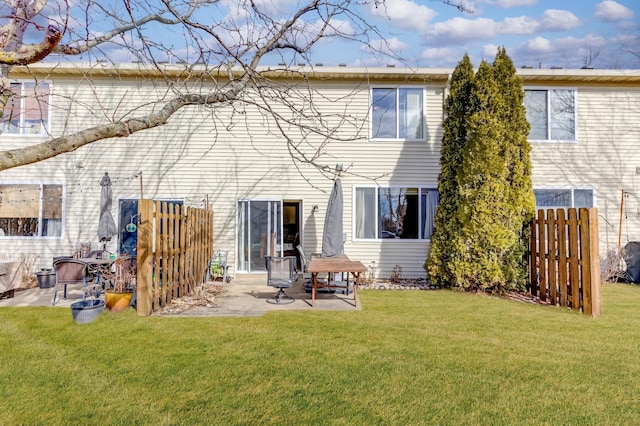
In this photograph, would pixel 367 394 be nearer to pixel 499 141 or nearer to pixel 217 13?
pixel 217 13

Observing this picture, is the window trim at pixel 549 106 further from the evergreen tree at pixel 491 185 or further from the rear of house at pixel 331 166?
the evergreen tree at pixel 491 185

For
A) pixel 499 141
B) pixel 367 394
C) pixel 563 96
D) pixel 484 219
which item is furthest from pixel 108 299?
pixel 563 96

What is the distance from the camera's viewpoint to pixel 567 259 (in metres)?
7.11

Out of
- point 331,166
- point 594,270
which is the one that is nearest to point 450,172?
point 331,166

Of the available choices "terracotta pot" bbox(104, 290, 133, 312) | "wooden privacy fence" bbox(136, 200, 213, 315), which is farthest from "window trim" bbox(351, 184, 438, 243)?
"terracotta pot" bbox(104, 290, 133, 312)

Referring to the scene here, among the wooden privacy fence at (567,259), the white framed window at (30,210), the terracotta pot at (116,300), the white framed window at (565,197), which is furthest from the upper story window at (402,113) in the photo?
the white framed window at (30,210)

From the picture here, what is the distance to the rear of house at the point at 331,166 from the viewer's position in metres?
10.6

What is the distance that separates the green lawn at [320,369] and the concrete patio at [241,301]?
45 cm

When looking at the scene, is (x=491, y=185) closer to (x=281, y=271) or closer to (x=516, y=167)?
(x=516, y=167)

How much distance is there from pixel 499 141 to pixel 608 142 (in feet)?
15.1

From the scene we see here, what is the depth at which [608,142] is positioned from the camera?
36.0 ft

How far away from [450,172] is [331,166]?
2.91 metres

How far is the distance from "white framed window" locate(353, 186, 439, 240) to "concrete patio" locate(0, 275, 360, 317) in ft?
8.55

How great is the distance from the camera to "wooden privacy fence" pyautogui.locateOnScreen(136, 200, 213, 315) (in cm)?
614
